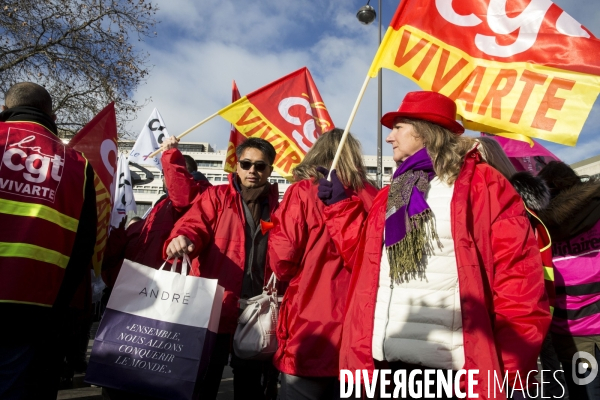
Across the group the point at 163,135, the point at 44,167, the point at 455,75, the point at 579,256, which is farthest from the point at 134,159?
the point at 579,256

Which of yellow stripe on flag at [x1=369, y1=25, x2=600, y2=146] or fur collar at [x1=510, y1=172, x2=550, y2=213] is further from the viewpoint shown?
fur collar at [x1=510, y1=172, x2=550, y2=213]

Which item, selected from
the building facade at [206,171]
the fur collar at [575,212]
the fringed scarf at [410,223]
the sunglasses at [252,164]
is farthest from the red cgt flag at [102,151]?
the building facade at [206,171]

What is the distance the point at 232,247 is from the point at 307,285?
78 cm

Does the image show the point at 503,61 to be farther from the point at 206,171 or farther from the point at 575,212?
the point at 206,171

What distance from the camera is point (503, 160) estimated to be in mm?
2865

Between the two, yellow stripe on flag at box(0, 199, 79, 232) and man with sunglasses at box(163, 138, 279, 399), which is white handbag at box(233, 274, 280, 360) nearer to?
man with sunglasses at box(163, 138, 279, 399)

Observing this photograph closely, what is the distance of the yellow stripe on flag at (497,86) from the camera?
8.26 ft

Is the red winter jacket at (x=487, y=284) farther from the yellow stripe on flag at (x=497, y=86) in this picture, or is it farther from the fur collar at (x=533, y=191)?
the fur collar at (x=533, y=191)

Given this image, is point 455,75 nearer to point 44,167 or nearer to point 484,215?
point 484,215

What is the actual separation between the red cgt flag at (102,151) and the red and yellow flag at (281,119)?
189cm

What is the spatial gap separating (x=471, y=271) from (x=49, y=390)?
220 cm

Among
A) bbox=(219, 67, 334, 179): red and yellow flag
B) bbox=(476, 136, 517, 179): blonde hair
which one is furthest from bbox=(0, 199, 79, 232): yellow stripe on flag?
bbox=(219, 67, 334, 179): red and yellow flag

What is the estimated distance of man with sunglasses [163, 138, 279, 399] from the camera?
9.33 ft

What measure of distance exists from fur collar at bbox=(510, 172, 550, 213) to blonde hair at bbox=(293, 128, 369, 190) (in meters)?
0.98
